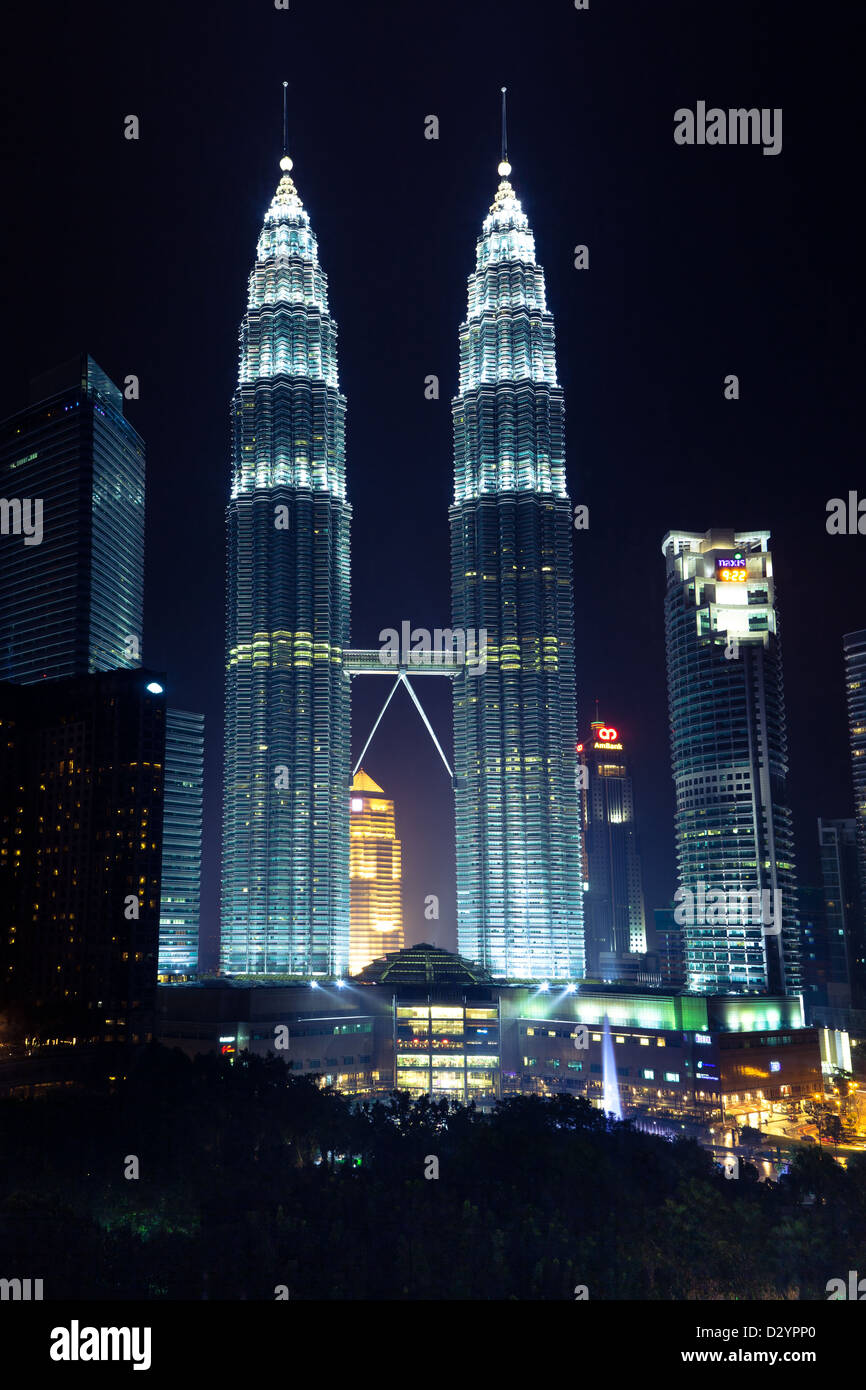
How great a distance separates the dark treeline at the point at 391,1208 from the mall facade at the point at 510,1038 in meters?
70.6

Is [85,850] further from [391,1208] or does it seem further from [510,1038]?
[391,1208]

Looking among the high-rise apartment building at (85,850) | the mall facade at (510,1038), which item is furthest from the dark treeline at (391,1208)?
the mall facade at (510,1038)

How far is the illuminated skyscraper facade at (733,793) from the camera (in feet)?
603

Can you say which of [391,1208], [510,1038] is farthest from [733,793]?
[391,1208]

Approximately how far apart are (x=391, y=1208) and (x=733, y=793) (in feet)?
418

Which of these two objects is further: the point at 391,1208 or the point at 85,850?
the point at 85,850

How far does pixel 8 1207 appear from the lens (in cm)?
7162

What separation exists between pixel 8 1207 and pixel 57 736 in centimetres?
9743

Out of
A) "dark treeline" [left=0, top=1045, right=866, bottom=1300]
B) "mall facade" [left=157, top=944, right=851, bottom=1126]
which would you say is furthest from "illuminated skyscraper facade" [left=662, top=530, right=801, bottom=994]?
"dark treeline" [left=0, top=1045, right=866, bottom=1300]

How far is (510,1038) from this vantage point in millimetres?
186000

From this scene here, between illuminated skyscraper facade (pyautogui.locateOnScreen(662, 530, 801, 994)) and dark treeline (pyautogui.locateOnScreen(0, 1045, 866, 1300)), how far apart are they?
9416 cm
